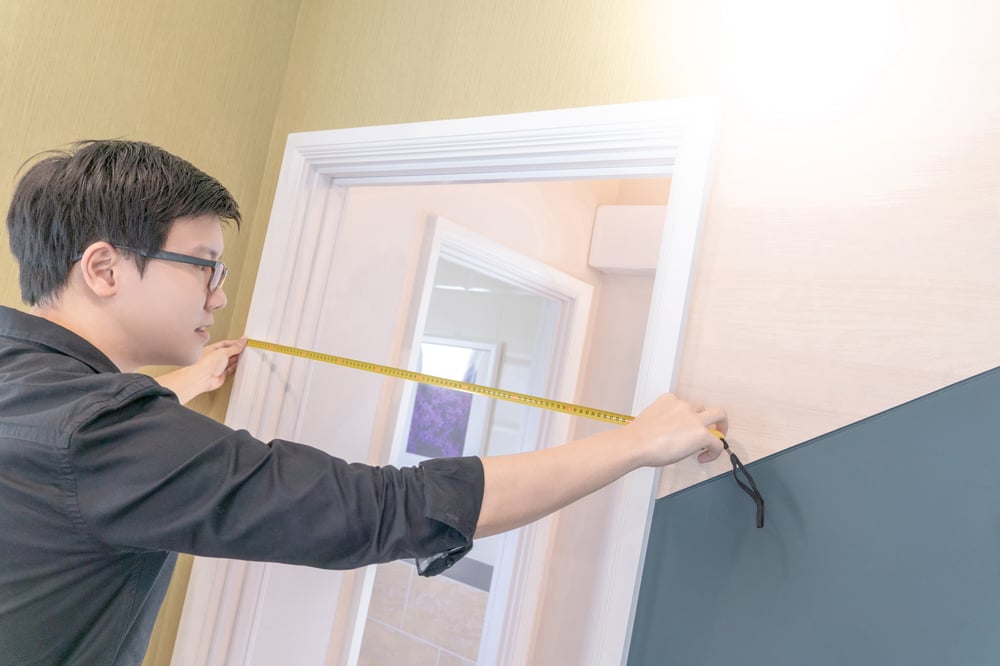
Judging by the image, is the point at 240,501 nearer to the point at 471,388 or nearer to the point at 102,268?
the point at 102,268

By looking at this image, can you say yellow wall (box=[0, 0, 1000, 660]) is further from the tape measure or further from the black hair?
the black hair

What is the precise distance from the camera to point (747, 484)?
3.99 ft

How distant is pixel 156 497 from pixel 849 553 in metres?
1.02

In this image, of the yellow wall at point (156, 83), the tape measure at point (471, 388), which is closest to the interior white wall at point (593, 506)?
the tape measure at point (471, 388)

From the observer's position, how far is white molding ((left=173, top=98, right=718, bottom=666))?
131 centimetres

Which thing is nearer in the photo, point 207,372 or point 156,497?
point 156,497

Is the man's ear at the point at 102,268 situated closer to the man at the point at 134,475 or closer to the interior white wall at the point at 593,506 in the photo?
the man at the point at 134,475

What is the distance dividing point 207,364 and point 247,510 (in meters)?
1.15

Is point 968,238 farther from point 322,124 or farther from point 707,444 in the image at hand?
point 322,124

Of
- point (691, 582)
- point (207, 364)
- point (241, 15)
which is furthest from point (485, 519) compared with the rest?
point (241, 15)

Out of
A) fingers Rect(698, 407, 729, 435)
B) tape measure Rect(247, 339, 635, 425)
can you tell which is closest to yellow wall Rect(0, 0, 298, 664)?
tape measure Rect(247, 339, 635, 425)

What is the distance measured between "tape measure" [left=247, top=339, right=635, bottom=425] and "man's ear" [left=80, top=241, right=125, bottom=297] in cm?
63

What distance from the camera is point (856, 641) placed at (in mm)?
1089

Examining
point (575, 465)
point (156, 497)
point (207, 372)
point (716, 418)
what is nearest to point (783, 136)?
point (716, 418)
